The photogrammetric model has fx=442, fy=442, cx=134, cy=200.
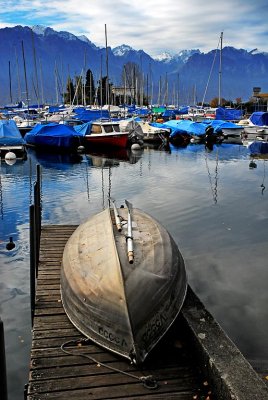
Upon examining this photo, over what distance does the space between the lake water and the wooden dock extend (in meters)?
1.19

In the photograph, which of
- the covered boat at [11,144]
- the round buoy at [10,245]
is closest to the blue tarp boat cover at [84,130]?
the covered boat at [11,144]

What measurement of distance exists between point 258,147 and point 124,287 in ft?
132

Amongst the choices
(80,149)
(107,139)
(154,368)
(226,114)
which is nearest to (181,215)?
(154,368)

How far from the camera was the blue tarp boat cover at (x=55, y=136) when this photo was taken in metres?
40.0

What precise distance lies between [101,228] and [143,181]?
1694cm

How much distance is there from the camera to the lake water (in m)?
9.30

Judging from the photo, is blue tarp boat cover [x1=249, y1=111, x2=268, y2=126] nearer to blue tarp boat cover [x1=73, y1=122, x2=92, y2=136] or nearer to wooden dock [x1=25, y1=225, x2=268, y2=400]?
blue tarp boat cover [x1=73, y1=122, x2=92, y2=136]

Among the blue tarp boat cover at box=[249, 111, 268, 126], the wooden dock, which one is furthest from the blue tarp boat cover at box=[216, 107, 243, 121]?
the wooden dock

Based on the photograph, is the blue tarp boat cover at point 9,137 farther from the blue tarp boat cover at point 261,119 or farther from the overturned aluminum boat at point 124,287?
the blue tarp boat cover at point 261,119

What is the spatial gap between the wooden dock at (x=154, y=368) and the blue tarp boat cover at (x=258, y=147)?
35.1 metres

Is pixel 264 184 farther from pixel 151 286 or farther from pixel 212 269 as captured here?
pixel 151 286

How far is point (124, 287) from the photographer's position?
641 centimetres

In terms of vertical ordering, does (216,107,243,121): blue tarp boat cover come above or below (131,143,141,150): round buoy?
above

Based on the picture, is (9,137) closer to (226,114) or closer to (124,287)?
(124,287)
